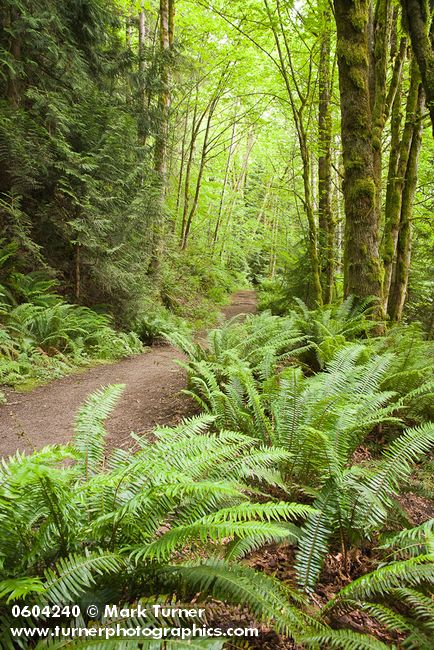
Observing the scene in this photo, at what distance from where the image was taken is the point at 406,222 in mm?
7402

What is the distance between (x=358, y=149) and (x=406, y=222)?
271cm

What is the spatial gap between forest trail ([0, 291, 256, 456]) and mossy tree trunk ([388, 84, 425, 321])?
5071 mm

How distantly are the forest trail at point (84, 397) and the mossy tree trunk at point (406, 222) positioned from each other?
5.07m

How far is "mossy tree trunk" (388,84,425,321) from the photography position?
23.5ft

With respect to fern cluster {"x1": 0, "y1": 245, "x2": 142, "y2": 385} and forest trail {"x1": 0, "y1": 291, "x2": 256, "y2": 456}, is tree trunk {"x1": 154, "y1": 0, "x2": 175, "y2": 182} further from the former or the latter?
forest trail {"x1": 0, "y1": 291, "x2": 256, "y2": 456}

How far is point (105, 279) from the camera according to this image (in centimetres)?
807

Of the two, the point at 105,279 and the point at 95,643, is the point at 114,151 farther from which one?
the point at 95,643

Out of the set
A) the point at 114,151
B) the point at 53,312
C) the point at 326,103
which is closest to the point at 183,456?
the point at 53,312

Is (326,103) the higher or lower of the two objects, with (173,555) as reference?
higher

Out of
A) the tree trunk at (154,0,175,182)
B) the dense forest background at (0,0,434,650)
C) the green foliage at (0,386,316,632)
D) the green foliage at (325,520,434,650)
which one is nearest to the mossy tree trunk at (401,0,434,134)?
the dense forest background at (0,0,434,650)

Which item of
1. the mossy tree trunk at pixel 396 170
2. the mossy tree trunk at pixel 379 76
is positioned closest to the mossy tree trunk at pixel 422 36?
the mossy tree trunk at pixel 379 76

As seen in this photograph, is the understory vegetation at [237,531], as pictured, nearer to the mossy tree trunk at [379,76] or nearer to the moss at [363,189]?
the moss at [363,189]

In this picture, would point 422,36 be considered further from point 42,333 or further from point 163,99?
point 163,99

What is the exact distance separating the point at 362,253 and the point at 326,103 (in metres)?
5.03
